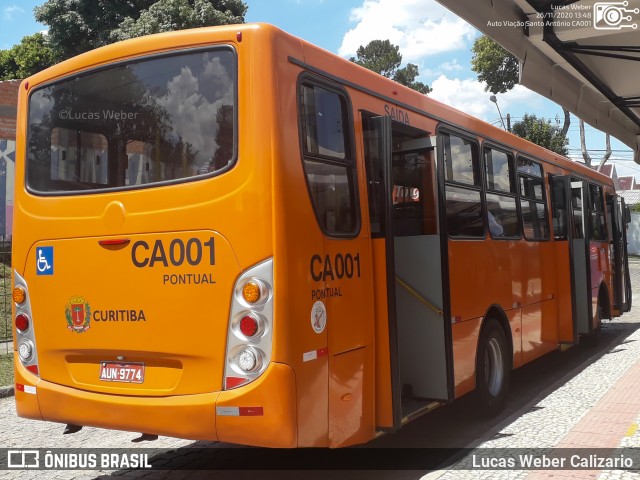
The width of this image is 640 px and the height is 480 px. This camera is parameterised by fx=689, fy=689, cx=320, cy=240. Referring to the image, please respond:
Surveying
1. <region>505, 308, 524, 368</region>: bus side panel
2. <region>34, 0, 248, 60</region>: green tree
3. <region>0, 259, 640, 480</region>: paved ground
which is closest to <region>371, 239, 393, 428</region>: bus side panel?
<region>0, 259, 640, 480</region>: paved ground

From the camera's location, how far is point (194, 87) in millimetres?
4512

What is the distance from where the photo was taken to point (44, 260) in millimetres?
4922

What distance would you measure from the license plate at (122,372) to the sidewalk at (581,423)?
2220 millimetres

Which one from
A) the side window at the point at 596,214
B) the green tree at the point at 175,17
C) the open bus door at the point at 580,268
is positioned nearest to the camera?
the open bus door at the point at 580,268

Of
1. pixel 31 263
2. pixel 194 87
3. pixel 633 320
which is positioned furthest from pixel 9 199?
pixel 633 320

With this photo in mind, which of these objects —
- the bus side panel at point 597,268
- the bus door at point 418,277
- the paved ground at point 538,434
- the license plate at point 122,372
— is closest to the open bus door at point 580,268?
the bus side panel at point 597,268

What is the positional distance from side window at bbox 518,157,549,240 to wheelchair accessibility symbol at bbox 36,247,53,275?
5.42 m

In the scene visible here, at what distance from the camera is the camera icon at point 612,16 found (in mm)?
6117

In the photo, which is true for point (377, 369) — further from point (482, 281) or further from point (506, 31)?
point (506, 31)

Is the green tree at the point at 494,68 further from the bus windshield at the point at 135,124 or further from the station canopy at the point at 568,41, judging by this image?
the bus windshield at the point at 135,124

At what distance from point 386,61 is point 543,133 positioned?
67.9 ft

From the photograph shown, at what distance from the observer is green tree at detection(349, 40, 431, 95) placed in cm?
5522

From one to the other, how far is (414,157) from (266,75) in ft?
7.31

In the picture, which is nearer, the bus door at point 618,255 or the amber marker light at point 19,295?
the amber marker light at point 19,295
